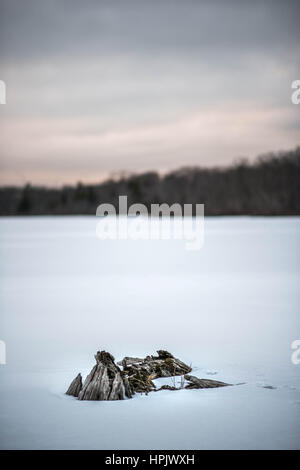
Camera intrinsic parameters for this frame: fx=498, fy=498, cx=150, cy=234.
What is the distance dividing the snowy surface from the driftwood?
0.30 ft

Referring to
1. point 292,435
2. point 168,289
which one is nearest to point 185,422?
point 292,435

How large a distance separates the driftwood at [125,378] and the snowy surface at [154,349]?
9 cm

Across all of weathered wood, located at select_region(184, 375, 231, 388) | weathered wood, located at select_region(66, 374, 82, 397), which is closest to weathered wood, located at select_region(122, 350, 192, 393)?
weathered wood, located at select_region(184, 375, 231, 388)

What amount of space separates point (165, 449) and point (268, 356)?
2235 millimetres

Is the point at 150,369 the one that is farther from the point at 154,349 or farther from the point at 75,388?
the point at 154,349

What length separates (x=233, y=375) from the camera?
4.48 metres

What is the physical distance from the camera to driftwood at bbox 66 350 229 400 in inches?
154

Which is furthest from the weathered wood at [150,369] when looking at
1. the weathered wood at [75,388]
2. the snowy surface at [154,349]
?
the weathered wood at [75,388]

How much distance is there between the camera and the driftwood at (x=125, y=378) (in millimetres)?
3910

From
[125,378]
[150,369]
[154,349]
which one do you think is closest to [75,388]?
[125,378]

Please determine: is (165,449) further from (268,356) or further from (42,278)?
(42,278)

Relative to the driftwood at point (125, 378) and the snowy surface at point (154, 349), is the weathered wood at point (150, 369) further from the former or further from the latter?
the snowy surface at point (154, 349)

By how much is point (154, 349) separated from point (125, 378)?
149 cm

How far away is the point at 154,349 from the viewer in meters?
5.46
